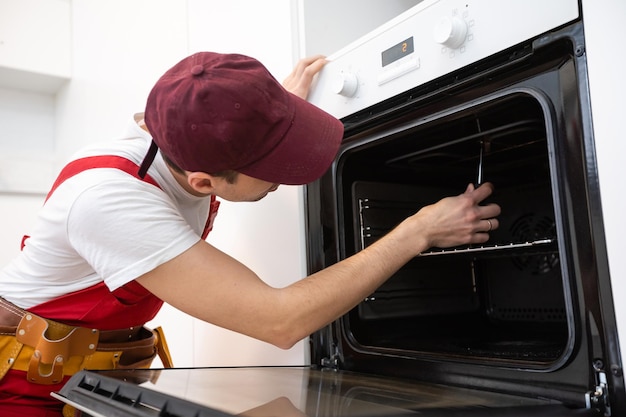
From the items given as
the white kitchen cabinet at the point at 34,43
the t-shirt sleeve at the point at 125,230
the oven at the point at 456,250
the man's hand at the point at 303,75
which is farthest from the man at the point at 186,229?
the white kitchen cabinet at the point at 34,43

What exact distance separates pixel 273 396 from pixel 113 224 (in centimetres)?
35

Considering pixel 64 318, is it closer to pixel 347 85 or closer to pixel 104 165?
pixel 104 165

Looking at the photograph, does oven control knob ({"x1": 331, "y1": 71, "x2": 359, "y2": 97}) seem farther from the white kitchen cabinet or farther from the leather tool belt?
the white kitchen cabinet

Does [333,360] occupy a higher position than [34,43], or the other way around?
[34,43]

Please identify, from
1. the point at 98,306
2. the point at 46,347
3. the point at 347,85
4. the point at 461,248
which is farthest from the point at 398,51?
the point at 46,347

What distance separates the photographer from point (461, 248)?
1.20 metres

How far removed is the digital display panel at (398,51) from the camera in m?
0.95

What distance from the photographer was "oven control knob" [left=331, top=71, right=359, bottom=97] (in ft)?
3.48

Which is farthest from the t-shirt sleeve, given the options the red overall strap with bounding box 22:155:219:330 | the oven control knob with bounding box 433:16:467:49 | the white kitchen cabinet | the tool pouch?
the white kitchen cabinet

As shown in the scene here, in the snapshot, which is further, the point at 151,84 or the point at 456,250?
the point at 151,84

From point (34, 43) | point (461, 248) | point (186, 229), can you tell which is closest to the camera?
point (186, 229)

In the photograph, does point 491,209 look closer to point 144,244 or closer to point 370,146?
point 370,146

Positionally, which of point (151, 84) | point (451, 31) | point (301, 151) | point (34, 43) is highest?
point (34, 43)

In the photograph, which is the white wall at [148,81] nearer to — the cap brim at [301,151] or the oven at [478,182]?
the oven at [478,182]
